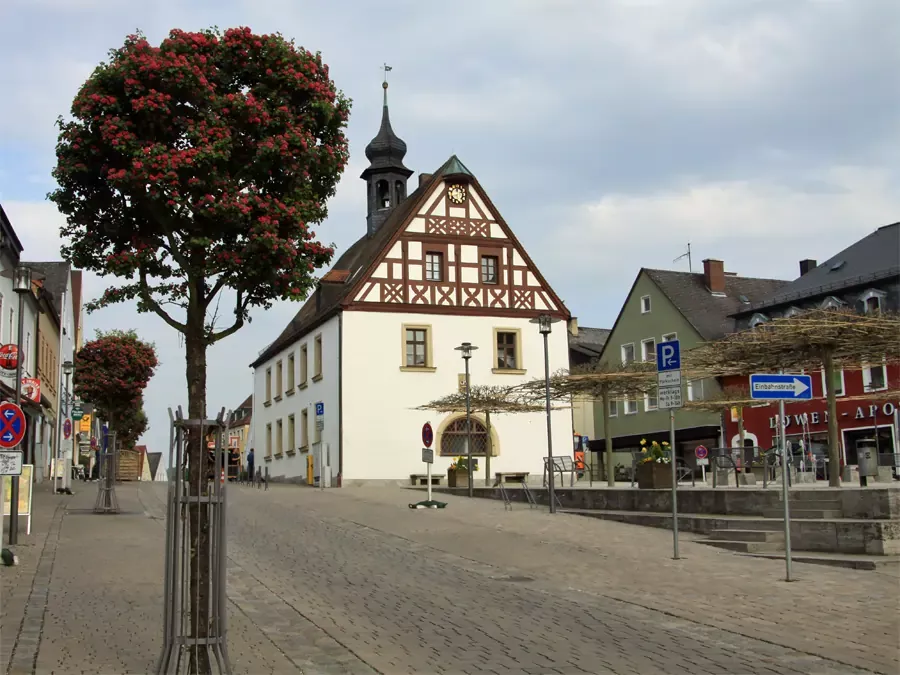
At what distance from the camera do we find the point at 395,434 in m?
38.8

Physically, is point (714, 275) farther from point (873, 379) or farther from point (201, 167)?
point (201, 167)

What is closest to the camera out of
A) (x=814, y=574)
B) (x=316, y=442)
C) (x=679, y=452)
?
(x=814, y=574)

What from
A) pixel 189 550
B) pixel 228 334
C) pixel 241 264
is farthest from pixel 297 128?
pixel 189 550

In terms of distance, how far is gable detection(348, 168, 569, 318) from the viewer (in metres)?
39.5

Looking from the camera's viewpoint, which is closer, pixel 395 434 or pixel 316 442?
pixel 395 434

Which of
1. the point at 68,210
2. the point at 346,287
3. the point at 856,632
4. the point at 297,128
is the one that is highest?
the point at 346,287

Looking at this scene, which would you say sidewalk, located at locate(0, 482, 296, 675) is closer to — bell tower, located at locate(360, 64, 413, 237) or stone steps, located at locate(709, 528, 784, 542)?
stone steps, located at locate(709, 528, 784, 542)

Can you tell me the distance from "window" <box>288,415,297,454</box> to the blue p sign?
1268 inches

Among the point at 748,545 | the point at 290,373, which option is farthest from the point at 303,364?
the point at 748,545

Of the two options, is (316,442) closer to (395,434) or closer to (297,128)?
(395,434)

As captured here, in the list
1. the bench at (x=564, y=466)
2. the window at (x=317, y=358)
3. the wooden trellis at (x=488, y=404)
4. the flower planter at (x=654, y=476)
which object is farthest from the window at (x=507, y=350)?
the flower planter at (x=654, y=476)

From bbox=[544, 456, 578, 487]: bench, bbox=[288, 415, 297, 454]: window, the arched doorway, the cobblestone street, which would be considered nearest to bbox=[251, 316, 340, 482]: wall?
bbox=[288, 415, 297, 454]: window

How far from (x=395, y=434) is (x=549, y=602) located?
89.4 ft

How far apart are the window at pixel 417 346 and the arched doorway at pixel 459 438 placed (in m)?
2.57
